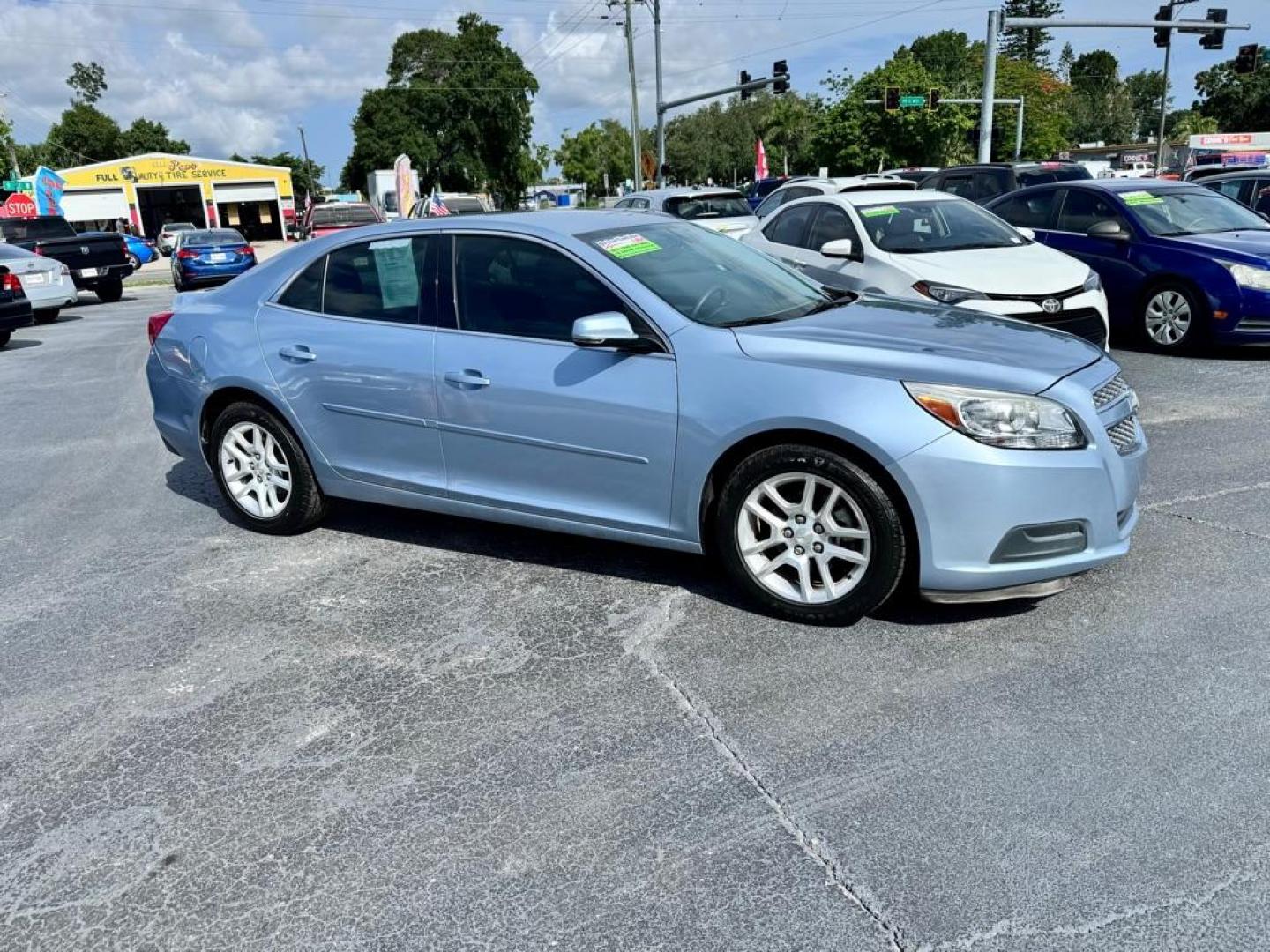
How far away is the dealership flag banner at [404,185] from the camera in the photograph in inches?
1005

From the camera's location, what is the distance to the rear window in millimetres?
20266

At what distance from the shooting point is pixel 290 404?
4914 millimetres

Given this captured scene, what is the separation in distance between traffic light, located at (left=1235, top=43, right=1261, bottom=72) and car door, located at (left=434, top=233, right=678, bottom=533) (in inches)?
1230

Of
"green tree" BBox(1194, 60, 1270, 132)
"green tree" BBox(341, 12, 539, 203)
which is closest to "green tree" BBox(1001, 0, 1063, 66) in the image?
"green tree" BBox(1194, 60, 1270, 132)

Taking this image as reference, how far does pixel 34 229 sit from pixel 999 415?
22821 mm

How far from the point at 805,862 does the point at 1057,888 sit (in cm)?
61

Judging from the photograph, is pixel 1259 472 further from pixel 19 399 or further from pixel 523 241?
pixel 19 399

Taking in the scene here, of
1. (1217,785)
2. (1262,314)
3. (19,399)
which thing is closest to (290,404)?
(1217,785)

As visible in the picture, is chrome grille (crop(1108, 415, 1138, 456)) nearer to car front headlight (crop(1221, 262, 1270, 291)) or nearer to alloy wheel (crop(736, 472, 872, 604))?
alloy wheel (crop(736, 472, 872, 604))

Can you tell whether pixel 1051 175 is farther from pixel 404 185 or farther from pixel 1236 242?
pixel 404 185

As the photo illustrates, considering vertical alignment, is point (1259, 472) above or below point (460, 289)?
below

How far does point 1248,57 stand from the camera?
2817 centimetres

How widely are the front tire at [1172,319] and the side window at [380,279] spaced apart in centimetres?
715

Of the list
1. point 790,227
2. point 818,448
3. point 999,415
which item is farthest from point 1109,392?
point 790,227
